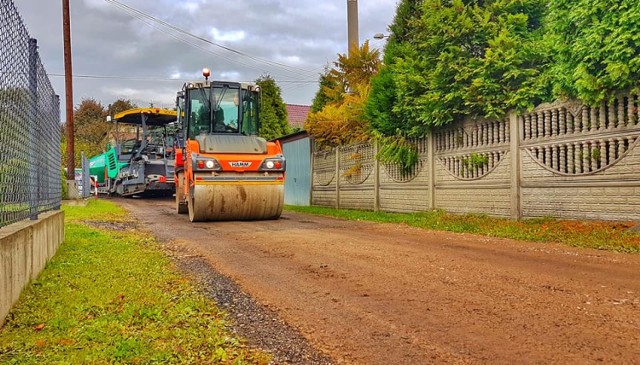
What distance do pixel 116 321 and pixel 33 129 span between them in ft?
9.88

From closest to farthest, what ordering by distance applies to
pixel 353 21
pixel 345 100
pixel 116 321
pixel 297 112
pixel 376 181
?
pixel 116 321, pixel 376 181, pixel 345 100, pixel 353 21, pixel 297 112

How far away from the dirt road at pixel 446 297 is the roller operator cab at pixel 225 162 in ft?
11.5

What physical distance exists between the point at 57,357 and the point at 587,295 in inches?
147

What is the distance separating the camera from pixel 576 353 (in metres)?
2.67

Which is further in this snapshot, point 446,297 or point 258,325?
point 446,297

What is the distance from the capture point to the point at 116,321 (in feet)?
10.8

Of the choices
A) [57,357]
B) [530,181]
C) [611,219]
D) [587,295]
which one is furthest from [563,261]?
[57,357]

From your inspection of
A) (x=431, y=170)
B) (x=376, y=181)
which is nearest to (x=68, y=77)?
(x=376, y=181)

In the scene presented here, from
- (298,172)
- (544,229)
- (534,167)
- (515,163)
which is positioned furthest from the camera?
(298,172)

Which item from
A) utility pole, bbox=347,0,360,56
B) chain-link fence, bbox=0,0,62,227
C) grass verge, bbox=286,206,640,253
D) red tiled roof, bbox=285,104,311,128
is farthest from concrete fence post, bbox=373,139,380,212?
red tiled roof, bbox=285,104,311,128

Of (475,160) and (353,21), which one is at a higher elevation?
(353,21)

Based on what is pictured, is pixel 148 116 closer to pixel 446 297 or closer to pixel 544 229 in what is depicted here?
pixel 544 229

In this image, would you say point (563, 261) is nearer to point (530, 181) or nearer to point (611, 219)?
point (611, 219)

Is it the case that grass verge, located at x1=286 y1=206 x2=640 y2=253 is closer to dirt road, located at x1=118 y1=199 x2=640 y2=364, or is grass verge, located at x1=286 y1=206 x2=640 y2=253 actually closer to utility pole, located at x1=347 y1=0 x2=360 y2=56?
dirt road, located at x1=118 y1=199 x2=640 y2=364
